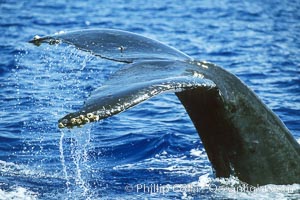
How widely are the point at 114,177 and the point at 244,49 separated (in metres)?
10.2

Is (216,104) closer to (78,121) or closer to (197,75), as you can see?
(197,75)

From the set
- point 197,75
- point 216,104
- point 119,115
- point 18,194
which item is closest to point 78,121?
point 197,75

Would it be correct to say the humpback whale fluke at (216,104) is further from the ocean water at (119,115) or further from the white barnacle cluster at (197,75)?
the ocean water at (119,115)

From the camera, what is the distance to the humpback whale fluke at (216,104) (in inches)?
185

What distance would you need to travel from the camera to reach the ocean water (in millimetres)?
6496

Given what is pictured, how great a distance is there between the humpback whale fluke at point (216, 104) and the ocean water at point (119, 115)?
25 cm

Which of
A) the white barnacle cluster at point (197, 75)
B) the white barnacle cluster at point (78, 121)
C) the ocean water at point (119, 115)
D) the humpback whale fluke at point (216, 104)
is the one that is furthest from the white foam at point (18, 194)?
the white barnacle cluster at point (78, 121)

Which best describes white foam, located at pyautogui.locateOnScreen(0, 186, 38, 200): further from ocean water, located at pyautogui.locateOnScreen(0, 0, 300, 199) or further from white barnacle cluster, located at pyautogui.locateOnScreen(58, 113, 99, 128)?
white barnacle cluster, located at pyautogui.locateOnScreen(58, 113, 99, 128)

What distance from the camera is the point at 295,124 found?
9.73 metres

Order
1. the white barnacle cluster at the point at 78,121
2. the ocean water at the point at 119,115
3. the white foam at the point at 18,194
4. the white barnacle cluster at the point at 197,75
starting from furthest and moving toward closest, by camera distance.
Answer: the ocean water at the point at 119,115
the white foam at the point at 18,194
the white barnacle cluster at the point at 197,75
the white barnacle cluster at the point at 78,121

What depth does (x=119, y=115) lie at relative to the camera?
10.5 m

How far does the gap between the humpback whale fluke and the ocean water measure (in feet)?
0.82

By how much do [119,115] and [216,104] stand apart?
5.81 meters

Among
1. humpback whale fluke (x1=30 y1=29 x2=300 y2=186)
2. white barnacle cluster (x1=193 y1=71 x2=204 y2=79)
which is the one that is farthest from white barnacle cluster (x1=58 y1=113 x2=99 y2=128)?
white barnacle cluster (x1=193 y1=71 x2=204 y2=79)
